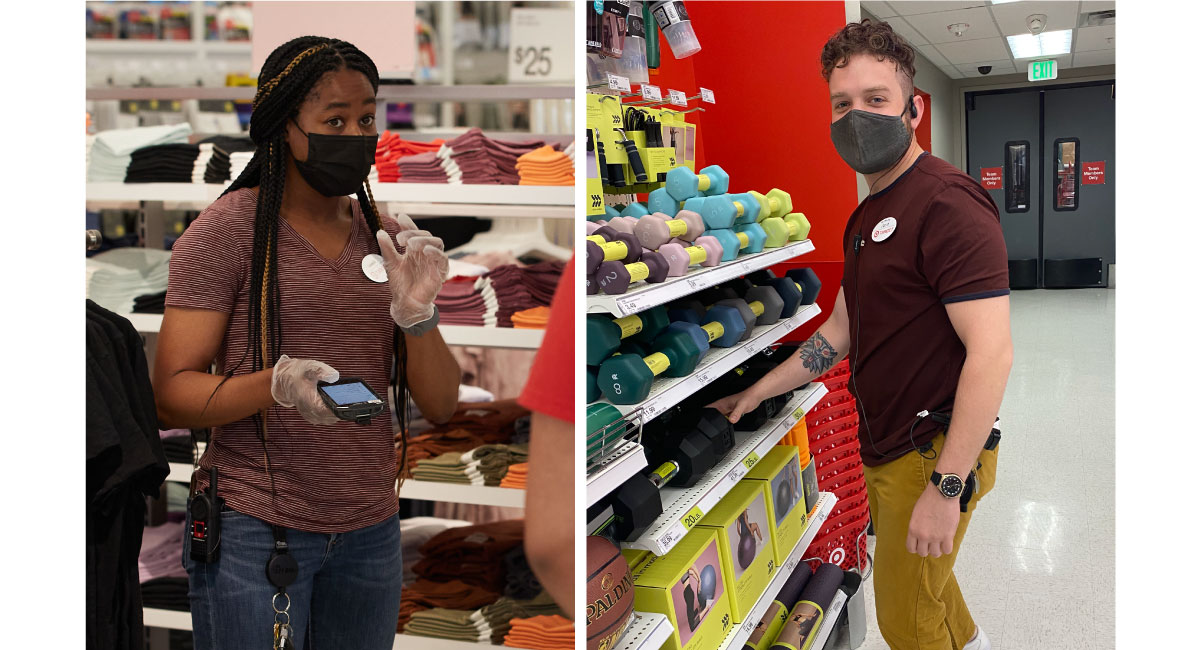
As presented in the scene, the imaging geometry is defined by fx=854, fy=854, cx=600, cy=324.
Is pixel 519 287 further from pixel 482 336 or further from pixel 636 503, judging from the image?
pixel 636 503

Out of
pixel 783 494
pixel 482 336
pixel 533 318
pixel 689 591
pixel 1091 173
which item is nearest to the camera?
pixel 482 336

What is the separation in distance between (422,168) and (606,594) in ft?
3.59

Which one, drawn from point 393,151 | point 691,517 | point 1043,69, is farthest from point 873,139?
point 1043,69

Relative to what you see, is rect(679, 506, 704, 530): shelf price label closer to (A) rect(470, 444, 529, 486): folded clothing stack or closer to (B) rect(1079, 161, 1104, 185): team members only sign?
(A) rect(470, 444, 529, 486): folded clothing stack

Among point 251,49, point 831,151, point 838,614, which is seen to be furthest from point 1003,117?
point 251,49

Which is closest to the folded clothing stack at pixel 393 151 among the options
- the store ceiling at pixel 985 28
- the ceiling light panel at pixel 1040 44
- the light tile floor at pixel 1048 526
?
the light tile floor at pixel 1048 526

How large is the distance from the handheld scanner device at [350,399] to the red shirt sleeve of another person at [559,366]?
1.12 feet

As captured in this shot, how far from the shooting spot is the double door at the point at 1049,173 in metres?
10.7

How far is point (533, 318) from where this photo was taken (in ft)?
5.21

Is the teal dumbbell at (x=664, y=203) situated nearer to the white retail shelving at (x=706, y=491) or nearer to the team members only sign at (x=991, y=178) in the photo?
→ the white retail shelving at (x=706, y=491)
